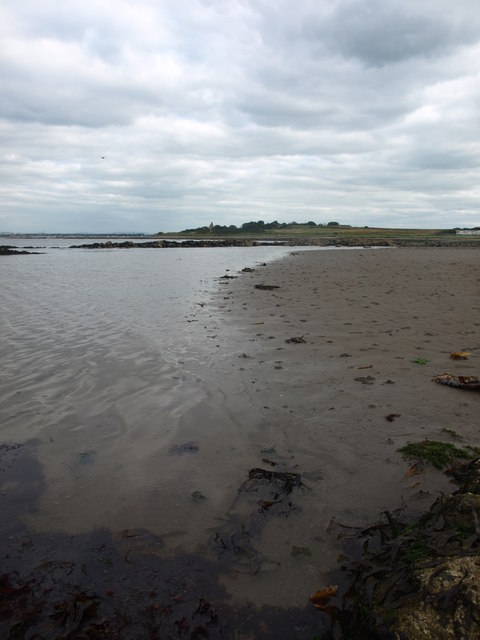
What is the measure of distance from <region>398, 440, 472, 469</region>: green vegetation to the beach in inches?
4.1

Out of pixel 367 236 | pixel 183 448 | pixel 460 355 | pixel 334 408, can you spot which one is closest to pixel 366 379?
pixel 334 408

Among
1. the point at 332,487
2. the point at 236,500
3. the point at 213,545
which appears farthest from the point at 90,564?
the point at 332,487

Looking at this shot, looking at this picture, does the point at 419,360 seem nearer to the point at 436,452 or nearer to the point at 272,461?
the point at 436,452

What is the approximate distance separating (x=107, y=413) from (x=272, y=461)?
2157 mm

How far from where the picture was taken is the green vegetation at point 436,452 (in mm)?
3615

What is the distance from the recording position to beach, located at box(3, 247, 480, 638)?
8.90 feet

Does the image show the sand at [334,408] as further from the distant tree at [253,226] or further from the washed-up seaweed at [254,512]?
the distant tree at [253,226]

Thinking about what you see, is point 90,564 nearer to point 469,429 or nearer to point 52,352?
point 469,429

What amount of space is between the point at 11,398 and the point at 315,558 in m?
4.34

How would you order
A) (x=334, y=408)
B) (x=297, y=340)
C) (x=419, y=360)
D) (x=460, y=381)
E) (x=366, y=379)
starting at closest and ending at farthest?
1. (x=334, y=408)
2. (x=460, y=381)
3. (x=366, y=379)
4. (x=419, y=360)
5. (x=297, y=340)

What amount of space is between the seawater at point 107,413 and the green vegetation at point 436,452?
1.83 metres

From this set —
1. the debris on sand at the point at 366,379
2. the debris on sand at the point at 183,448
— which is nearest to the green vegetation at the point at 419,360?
the debris on sand at the point at 366,379

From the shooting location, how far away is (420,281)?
16.0 meters

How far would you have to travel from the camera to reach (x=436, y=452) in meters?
3.71
